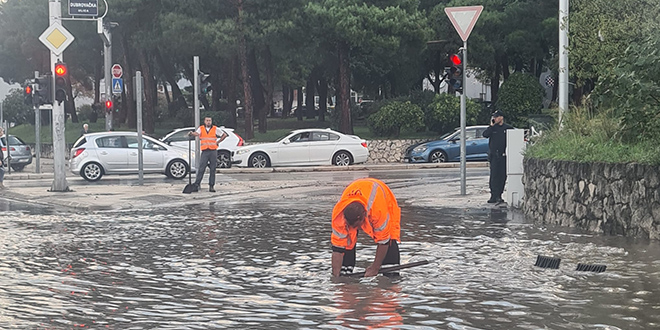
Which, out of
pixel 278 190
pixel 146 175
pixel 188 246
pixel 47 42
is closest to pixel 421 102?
pixel 146 175

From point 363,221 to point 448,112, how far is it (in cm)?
3110

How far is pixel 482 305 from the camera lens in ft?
28.2

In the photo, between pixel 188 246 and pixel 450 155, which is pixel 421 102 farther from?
pixel 188 246

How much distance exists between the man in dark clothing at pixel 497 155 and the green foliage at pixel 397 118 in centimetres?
2128

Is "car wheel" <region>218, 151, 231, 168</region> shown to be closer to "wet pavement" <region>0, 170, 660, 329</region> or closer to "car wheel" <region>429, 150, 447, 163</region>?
"car wheel" <region>429, 150, 447, 163</region>

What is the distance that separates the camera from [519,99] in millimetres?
44312

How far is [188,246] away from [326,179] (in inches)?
556

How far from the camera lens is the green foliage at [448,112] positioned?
4016 cm

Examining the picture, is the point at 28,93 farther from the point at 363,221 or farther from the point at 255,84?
the point at 255,84

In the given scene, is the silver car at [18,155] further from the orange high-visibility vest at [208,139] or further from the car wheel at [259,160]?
the orange high-visibility vest at [208,139]

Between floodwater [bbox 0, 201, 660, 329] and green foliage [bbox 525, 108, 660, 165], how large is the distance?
115 cm

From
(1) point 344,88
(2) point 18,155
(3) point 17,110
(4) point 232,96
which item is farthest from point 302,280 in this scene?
(3) point 17,110

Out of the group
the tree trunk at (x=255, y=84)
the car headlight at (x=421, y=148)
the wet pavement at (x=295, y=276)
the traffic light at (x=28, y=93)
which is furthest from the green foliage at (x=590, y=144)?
the tree trunk at (x=255, y=84)

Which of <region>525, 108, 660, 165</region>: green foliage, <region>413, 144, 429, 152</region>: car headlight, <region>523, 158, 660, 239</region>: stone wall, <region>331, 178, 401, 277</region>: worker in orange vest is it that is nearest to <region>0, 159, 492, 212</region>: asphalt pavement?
A: <region>525, 108, 660, 165</region>: green foliage
